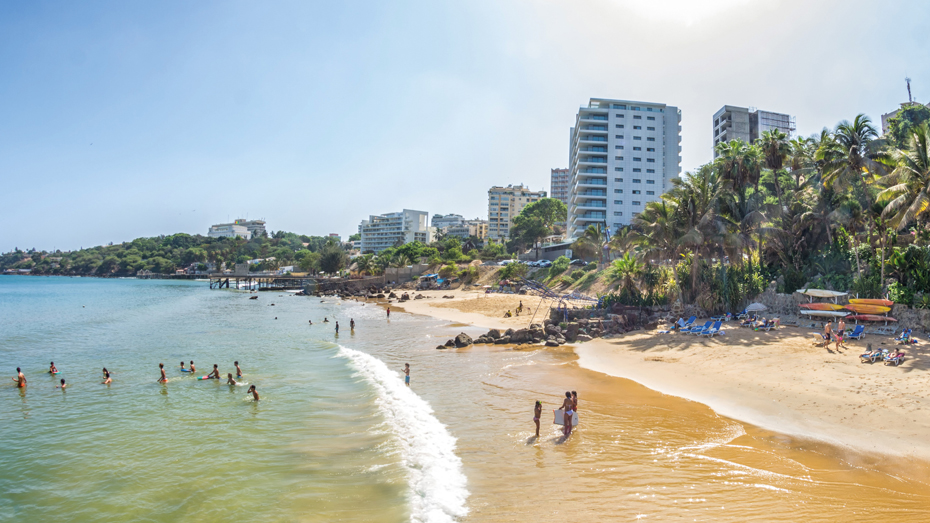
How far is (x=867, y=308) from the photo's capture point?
845 inches

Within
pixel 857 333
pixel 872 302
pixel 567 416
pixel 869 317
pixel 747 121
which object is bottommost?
pixel 567 416

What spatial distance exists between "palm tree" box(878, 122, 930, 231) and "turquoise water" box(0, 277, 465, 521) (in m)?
22.1

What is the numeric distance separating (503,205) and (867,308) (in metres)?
146

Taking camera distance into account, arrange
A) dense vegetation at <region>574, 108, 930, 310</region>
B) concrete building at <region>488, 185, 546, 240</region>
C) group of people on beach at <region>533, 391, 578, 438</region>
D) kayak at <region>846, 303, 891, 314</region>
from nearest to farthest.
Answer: group of people on beach at <region>533, 391, 578, 438</region> → kayak at <region>846, 303, 891, 314</region> → dense vegetation at <region>574, 108, 930, 310</region> → concrete building at <region>488, 185, 546, 240</region>

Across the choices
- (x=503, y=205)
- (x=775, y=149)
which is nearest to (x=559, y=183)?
(x=503, y=205)

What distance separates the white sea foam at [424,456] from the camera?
383 inches

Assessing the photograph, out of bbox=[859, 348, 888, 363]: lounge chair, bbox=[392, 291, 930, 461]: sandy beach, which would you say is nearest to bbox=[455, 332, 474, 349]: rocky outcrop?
bbox=[392, 291, 930, 461]: sandy beach

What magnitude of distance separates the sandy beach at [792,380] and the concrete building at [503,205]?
459ft

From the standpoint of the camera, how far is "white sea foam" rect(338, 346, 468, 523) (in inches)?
383

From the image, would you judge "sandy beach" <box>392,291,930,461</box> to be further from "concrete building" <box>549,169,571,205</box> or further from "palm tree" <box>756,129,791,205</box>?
"concrete building" <box>549,169,571,205</box>

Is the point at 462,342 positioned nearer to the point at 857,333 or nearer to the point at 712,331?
the point at 712,331

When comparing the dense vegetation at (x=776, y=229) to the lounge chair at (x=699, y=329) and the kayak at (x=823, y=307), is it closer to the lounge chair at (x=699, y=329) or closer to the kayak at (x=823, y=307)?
the kayak at (x=823, y=307)

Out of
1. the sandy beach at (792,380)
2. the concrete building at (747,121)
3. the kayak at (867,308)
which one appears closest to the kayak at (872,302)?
the kayak at (867,308)

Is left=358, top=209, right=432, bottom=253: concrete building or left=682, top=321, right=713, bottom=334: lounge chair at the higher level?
left=358, top=209, right=432, bottom=253: concrete building
